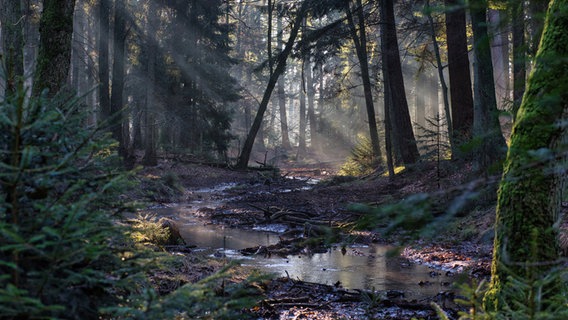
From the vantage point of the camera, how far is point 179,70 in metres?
30.5

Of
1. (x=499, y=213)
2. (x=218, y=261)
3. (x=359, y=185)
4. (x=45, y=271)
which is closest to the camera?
(x=45, y=271)

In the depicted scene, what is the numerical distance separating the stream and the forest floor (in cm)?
32

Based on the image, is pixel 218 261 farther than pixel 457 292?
Yes

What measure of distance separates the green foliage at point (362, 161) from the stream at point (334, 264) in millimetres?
11345

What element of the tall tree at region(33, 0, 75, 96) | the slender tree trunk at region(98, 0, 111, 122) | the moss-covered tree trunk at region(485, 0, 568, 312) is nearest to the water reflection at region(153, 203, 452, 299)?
the moss-covered tree trunk at region(485, 0, 568, 312)

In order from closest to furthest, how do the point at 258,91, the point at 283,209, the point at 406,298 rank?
the point at 406,298 < the point at 283,209 < the point at 258,91

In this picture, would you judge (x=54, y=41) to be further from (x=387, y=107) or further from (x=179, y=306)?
(x=387, y=107)

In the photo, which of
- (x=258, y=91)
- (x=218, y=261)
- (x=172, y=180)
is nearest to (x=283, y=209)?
(x=218, y=261)

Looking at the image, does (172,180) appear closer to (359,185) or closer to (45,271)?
(359,185)

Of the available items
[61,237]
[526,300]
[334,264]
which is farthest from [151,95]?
[526,300]

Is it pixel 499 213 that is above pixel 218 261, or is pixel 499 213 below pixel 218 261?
A: above

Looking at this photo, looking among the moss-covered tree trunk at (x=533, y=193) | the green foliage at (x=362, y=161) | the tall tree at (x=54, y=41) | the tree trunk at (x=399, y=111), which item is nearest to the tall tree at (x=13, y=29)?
the tall tree at (x=54, y=41)

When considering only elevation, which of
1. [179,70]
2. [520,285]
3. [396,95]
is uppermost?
[179,70]

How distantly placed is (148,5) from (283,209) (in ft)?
67.3
